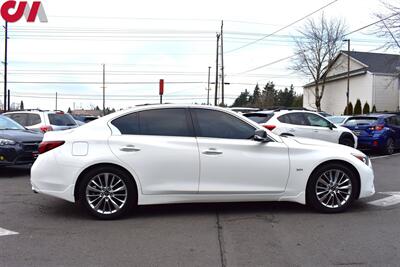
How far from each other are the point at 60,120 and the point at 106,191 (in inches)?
335

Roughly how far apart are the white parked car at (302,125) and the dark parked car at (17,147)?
6.12 meters

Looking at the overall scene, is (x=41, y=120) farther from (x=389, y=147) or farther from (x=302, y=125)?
(x=389, y=147)

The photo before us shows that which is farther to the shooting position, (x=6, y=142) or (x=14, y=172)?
(x=14, y=172)

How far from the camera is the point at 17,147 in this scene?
993 cm

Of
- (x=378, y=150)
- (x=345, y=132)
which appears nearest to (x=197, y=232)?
(x=345, y=132)

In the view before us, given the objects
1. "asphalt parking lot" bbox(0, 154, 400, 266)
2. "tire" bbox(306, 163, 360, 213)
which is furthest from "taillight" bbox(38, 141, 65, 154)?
"tire" bbox(306, 163, 360, 213)

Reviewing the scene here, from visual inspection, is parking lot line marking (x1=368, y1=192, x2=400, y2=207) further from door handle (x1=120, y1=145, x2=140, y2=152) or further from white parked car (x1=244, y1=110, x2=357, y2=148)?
white parked car (x1=244, y1=110, x2=357, y2=148)

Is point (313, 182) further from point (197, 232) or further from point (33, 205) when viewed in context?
point (33, 205)

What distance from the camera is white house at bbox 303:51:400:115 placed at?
46.7m

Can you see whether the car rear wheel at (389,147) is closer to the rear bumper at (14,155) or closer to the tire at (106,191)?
the rear bumper at (14,155)

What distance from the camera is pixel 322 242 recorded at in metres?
5.27

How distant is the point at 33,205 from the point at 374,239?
5027mm

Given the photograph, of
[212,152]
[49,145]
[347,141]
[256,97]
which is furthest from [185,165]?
[256,97]

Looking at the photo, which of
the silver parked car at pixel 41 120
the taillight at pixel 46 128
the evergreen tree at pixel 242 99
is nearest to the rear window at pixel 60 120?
the silver parked car at pixel 41 120
